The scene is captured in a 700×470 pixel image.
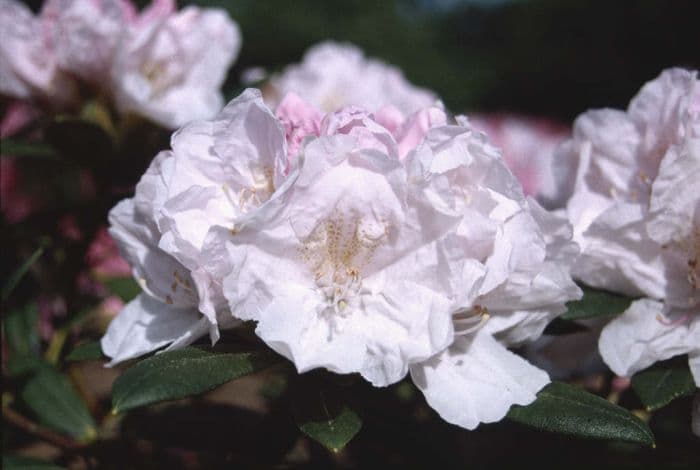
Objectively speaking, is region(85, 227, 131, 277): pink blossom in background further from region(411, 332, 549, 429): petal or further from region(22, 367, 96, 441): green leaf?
region(411, 332, 549, 429): petal

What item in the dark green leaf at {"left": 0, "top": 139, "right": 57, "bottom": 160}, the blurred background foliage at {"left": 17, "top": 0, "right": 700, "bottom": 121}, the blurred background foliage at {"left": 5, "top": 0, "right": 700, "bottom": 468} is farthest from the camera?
the blurred background foliage at {"left": 17, "top": 0, "right": 700, "bottom": 121}

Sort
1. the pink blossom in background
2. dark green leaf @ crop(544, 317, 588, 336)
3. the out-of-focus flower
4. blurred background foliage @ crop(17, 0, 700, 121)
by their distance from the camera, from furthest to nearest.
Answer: blurred background foliage @ crop(17, 0, 700, 121), the out-of-focus flower, the pink blossom in background, dark green leaf @ crop(544, 317, 588, 336)

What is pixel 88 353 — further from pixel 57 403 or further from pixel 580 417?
pixel 580 417

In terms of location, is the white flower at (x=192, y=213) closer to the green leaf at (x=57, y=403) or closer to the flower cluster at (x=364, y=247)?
the flower cluster at (x=364, y=247)

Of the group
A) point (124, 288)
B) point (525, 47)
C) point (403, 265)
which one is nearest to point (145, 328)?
point (124, 288)

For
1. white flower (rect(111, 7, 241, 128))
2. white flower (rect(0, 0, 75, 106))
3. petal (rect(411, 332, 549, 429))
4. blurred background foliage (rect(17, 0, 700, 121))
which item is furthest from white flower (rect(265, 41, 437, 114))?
blurred background foliage (rect(17, 0, 700, 121))

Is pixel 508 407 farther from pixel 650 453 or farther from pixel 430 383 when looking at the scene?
pixel 650 453
